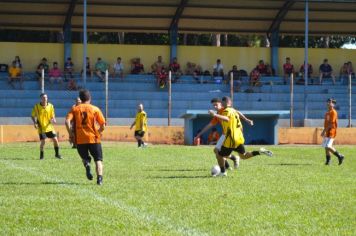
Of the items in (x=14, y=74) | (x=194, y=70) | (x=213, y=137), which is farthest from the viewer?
(x=194, y=70)

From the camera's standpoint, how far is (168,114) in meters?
35.4

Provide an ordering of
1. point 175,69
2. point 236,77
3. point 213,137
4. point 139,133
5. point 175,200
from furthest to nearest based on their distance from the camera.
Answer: point 175,69 → point 236,77 → point 213,137 → point 139,133 → point 175,200

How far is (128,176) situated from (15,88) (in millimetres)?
22974

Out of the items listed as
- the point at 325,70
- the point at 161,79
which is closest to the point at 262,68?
the point at 325,70

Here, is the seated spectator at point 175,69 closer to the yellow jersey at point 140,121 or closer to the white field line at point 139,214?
the yellow jersey at point 140,121

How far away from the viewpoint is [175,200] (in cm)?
1195

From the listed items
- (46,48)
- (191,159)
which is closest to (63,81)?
(46,48)

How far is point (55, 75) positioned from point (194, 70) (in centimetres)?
734

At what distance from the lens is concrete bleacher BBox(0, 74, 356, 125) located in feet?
124

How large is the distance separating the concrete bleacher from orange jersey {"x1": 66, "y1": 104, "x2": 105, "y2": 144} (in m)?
22.5

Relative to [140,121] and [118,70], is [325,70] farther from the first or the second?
[140,121]

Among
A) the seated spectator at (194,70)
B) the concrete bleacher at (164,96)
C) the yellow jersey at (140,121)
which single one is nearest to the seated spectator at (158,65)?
the concrete bleacher at (164,96)

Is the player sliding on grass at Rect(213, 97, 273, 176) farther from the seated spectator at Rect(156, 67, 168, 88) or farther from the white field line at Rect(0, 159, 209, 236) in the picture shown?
the seated spectator at Rect(156, 67, 168, 88)

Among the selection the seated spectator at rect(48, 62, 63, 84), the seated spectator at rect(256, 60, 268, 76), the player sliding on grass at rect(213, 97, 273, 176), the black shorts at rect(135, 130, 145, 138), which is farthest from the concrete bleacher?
the player sliding on grass at rect(213, 97, 273, 176)
